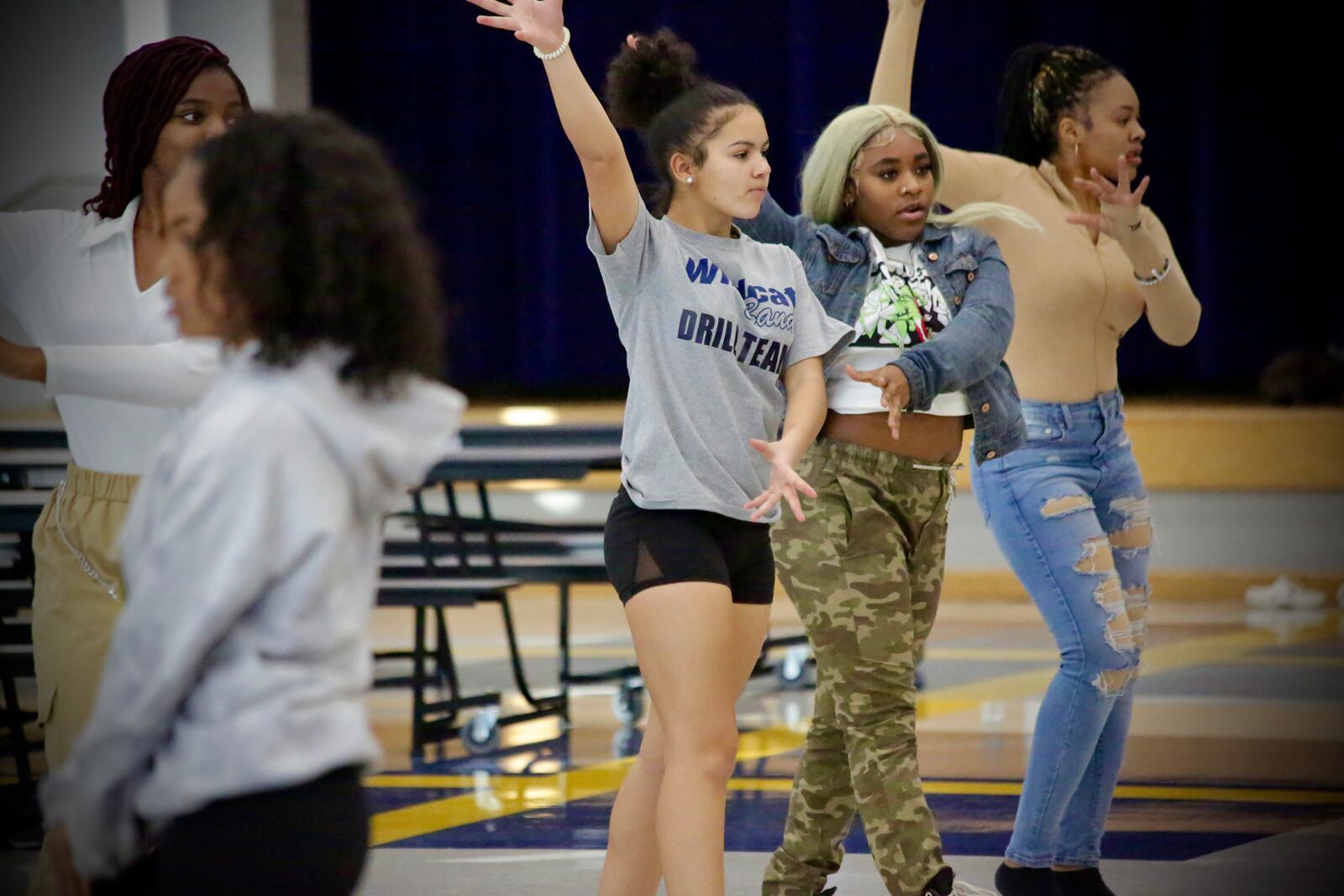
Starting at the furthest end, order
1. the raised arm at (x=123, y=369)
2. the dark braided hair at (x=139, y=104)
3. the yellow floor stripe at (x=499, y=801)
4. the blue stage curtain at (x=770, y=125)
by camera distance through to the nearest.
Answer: the blue stage curtain at (x=770, y=125) < the yellow floor stripe at (x=499, y=801) < the dark braided hair at (x=139, y=104) < the raised arm at (x=123, y=369)

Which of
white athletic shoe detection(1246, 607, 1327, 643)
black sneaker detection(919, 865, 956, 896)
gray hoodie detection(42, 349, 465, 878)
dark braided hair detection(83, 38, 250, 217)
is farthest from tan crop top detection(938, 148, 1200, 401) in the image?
white athletic shoe detection(1246, 607, 1327, 643)

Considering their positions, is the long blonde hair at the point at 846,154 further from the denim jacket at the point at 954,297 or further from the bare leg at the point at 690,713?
the bare leg at the point at 690,713

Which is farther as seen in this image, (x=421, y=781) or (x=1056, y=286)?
(x=421, y=781)

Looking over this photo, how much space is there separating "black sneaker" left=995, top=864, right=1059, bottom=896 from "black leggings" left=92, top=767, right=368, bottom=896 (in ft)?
7.46

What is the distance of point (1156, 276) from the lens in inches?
160

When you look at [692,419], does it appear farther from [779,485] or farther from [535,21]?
[535,21]

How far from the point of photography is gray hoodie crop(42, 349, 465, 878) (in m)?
1.84

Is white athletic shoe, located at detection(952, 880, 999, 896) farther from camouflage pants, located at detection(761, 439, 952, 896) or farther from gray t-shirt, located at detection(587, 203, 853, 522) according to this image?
gray t-shirt, located at detection(587, 203, 853, 522)

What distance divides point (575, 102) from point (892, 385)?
0.83 metres

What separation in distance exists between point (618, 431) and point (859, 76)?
18.9 feet

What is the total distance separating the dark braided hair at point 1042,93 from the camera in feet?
13.6

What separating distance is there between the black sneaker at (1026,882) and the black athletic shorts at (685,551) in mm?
1032

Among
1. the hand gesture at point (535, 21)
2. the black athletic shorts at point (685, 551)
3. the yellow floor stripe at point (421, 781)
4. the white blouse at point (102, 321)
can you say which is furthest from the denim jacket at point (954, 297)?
the yellow floor stripe at point (421, 781)

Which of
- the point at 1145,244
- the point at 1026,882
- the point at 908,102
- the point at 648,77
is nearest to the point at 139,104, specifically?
the point at 648,77
